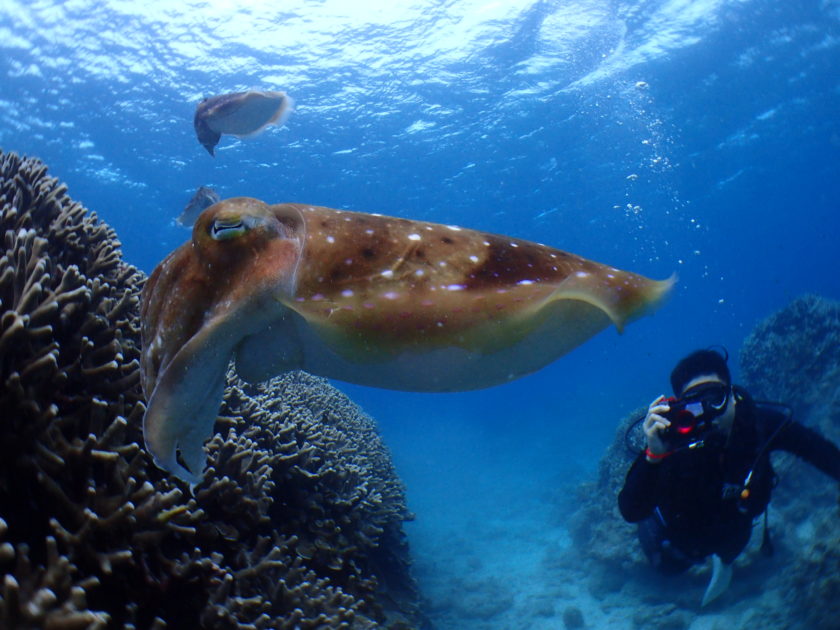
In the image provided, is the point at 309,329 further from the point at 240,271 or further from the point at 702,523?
the point at 702,523

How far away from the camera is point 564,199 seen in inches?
1805

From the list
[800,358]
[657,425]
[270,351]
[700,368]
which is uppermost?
[800,358]

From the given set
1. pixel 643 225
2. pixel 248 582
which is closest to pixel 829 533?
pixel 248 582

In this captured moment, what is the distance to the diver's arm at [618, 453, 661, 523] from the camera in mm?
5695

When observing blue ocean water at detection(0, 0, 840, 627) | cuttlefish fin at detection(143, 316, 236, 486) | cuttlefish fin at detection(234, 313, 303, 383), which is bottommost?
cuttlefish fin at detection(143, 316, 236, 486)

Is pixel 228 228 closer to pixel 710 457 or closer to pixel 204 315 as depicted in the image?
pixel 204 315

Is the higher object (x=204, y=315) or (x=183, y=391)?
(x=204, y=315)

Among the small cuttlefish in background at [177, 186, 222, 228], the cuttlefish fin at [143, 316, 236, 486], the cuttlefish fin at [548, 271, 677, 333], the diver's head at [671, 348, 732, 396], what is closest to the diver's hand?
the diver's head at [671, 348, 732, 396]

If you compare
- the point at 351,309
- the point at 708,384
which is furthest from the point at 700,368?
the point at 351,309

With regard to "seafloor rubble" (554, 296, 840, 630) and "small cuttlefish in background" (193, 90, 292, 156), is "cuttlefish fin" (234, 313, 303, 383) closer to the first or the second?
"small cuttlefish in background" (193, 90, 292, 156)

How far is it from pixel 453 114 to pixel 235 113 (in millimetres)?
23325

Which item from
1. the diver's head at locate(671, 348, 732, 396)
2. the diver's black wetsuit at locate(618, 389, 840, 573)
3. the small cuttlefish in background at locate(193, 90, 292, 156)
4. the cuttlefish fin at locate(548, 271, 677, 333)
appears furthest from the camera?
the small cuttlefish in background at locate(193, 90, 292, 156)

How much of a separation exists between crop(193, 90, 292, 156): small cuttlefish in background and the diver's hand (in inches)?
310

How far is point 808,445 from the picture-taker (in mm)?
6051
